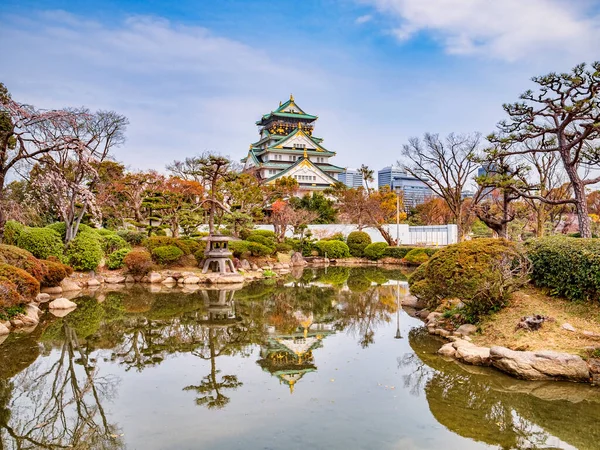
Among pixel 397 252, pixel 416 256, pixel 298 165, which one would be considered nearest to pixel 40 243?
pixel 416 256

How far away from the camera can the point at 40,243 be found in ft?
50.8

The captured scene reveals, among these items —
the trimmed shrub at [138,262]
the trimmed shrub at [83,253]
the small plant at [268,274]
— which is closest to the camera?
the trimmed shrub at [83,253]

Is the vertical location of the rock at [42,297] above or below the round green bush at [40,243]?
below

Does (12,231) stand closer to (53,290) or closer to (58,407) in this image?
(53,290)

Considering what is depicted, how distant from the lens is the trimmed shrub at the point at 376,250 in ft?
93.5

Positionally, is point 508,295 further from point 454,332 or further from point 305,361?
point 305,361

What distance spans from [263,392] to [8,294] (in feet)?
19.7

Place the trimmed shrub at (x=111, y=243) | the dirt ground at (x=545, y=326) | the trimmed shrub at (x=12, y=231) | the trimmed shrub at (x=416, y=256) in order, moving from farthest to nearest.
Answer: the trimmed shrub at (x=416, y=256) → the trimmed shrub at (x=111, y=243) → the trimmed shrub at (x=12, y=231) → the dirt ground at (x=545, y=326)

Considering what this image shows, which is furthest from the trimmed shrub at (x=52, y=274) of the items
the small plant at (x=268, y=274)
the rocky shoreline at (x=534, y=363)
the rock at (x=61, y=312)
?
the rocky shoreline at (x=534, y=363)

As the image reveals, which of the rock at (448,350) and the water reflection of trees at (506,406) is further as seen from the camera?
the rock at (448,350)

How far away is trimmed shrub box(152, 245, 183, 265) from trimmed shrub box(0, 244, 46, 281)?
6483mm

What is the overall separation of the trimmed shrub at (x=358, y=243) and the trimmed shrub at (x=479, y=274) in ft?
64.5

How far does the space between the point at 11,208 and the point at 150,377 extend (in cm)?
739

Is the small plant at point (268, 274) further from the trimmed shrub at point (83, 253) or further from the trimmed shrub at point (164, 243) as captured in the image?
the trimmed shrub at point (83, 253)
